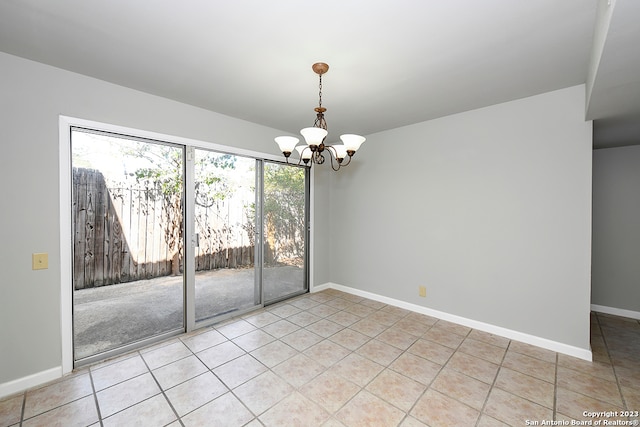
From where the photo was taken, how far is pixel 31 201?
2039 mm

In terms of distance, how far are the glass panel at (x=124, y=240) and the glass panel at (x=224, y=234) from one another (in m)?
0.24

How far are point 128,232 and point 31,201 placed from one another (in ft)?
2.35

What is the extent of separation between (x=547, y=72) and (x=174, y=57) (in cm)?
297

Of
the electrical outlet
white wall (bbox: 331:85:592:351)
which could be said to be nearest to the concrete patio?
the electrical outlet

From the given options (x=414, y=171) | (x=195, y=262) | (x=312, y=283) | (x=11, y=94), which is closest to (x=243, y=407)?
(x=195, y=262)

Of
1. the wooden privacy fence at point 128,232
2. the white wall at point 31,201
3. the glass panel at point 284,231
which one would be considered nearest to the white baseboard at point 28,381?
the white wall at point 31,201

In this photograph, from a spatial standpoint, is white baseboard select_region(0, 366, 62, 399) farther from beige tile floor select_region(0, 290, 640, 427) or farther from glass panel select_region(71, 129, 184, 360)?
glass panel select_region(71, 129, 184, 360)

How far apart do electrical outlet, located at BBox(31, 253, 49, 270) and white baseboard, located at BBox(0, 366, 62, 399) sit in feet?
2.71

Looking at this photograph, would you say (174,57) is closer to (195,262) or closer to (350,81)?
(350,81)

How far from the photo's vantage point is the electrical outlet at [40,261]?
2.05 meters

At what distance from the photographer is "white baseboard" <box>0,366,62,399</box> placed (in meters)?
1.93

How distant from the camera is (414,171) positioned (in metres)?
3.47

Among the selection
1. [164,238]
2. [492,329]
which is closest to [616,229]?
[492,329]

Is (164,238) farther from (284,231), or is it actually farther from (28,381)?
(284,231)
